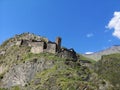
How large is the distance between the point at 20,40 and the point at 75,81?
33453mm

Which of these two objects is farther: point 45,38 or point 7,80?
point 45,38

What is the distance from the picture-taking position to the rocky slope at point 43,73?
341 feet

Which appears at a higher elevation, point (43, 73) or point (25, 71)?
point (25, 71)

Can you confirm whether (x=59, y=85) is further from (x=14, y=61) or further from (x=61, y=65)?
(x=14, y=61)

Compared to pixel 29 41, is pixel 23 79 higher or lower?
lower

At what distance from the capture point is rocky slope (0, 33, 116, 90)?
104 m

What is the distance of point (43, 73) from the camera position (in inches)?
4341

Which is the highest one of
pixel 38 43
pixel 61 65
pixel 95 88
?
pixel 38 43

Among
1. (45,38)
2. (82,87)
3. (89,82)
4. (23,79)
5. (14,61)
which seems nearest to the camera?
(82,87)

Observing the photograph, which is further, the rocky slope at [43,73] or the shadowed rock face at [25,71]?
the shadowed rock face at [25,71]

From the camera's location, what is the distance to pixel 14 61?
123750 millimetres

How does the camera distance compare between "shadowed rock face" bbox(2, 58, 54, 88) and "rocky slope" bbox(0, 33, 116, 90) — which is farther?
"shadowed rock face" bbox(2, 58, 54, 88)

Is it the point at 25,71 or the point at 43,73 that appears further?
the point at 25,71

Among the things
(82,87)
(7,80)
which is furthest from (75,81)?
(7,80)
